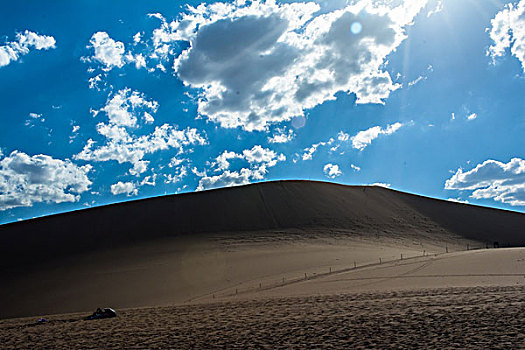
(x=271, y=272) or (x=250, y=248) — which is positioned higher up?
(x=250, y=248)

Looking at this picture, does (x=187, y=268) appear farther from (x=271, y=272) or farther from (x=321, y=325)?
(x=321, y=325)

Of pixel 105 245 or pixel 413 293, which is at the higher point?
pixel 105 245

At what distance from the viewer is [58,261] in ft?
108

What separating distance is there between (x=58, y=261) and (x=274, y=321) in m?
27.9

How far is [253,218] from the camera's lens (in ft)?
142

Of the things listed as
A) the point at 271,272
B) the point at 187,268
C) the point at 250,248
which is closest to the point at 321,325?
the point at 271,272

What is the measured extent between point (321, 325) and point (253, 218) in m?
33.6

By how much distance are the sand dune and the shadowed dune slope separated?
0.16 metres

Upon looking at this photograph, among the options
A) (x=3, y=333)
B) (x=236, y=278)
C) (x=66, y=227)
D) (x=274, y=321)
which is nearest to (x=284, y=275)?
(x=236, y=278)

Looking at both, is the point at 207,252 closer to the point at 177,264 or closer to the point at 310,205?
the point at 177,264

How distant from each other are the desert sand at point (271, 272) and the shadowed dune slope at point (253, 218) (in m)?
0.23

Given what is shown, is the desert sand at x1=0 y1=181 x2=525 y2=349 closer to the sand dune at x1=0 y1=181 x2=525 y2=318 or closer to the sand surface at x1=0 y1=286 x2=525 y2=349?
the sand surface at x1=0 y1=286 x2=525 y2=349

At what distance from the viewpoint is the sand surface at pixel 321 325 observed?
26.6 feet

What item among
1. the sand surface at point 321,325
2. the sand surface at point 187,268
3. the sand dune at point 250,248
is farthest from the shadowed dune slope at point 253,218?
the sand surface at point 321,325
